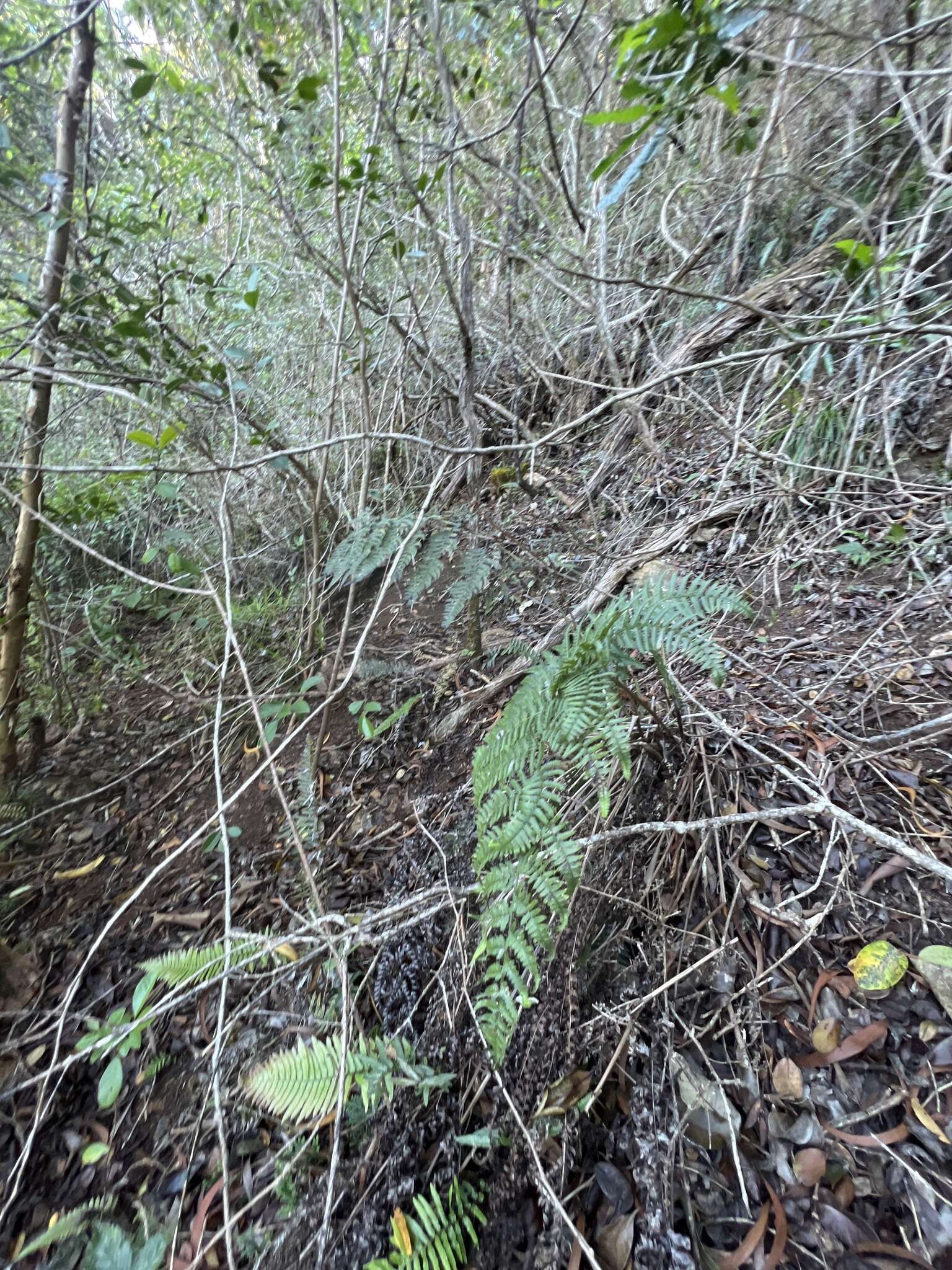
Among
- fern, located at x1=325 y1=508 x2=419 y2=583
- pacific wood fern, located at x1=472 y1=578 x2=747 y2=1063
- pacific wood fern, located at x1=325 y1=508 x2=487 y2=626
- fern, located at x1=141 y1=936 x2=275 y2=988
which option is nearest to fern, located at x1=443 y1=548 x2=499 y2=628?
pacific wood fern, located at x1=325 y1=508 x2=487 y2=626

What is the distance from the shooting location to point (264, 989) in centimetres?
178

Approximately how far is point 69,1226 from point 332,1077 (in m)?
0.78

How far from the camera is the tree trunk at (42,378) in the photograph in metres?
1.93

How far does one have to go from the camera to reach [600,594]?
2.43m

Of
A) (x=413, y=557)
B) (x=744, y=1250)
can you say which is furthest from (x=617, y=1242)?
(x=413, y=557)

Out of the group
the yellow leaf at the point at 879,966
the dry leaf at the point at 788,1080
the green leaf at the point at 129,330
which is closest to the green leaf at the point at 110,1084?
the dry leaf at the point at 788,1080

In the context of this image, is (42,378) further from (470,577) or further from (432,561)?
(470,577)

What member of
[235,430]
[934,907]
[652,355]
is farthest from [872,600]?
[235,430]

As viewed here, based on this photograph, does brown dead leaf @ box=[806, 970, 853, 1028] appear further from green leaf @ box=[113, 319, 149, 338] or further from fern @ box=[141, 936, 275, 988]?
green leaf @ box=[113, 319, 149, 338]

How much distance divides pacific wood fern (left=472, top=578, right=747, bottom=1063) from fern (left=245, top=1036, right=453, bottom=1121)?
0.67 feet

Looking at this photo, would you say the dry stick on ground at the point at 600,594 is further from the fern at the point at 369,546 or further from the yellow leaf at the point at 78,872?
the yellow leaf at the point at 78,872

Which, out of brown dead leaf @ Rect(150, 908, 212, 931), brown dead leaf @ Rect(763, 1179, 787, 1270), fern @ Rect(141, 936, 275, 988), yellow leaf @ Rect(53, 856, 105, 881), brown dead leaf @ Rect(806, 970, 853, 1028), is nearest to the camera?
brown dead leaf @ Rect(763, 1179, 787, 1270)

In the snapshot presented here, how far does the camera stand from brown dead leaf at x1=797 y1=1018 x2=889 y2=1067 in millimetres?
1190

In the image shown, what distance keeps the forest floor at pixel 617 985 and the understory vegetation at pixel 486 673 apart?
0.03ft
